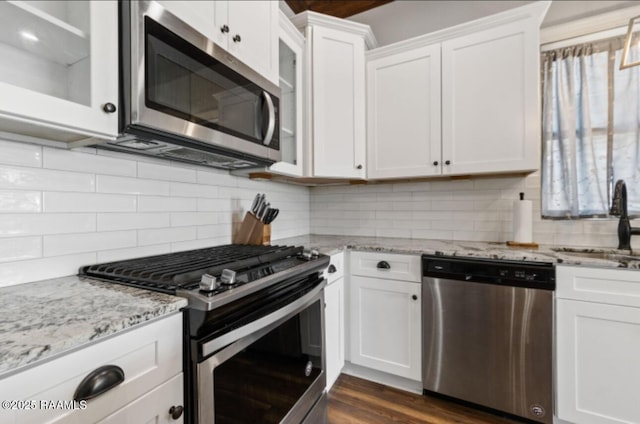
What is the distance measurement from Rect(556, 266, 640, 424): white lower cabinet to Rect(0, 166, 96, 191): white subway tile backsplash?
2.15 metres

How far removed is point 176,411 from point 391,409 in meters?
1.36

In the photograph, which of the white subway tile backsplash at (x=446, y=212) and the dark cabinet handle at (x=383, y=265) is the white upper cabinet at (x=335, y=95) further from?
the dark cabinet handle at (x=383, y=265)

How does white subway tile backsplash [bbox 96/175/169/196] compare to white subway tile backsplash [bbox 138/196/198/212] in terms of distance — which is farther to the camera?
white subway tile backsplash [bbox 138/196/198/212]

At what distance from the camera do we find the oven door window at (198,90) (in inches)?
37.2

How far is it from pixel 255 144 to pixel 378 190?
135 centimetres

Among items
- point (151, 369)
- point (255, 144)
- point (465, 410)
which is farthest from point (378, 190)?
point (151, 369)

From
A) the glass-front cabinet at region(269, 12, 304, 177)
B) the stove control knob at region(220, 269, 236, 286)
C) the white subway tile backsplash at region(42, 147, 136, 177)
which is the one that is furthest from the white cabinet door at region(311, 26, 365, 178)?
the stove control knob at region(220, 269, 236, 286)

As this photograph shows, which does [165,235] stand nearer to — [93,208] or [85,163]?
[93,208]

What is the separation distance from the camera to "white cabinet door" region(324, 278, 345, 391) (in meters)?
1.66

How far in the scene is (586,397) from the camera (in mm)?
1393

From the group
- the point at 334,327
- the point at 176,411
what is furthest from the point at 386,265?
the point at 176,411

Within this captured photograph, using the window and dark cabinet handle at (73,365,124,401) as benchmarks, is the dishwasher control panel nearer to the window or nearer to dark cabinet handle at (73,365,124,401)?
the window

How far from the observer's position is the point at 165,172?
1.38 meters

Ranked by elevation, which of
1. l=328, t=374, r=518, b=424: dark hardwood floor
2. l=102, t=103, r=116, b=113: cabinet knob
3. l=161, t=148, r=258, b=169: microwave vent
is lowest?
l=328, t=374, r=518, b=424: dark hardwood floor
